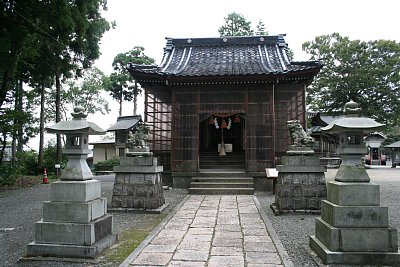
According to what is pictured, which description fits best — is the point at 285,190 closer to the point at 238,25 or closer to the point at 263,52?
the point at 263,52

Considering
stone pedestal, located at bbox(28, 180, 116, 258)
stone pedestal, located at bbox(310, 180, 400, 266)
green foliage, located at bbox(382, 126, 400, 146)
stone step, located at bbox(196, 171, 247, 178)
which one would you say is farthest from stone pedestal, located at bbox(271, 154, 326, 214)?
green foliage, located at bbox(382, 126, 400, 146)

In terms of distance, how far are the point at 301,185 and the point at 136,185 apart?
15.2ft

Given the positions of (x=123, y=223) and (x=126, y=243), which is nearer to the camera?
(x=126, y=243)

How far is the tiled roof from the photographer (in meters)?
13.4

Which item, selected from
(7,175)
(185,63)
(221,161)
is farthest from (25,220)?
(185,63)

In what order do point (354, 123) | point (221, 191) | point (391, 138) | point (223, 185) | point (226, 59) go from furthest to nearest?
point (391, 138)
point (226, 59)
point (223, 185)
point (221, 191)
point (354, 123)

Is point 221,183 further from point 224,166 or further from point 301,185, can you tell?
point 301,185

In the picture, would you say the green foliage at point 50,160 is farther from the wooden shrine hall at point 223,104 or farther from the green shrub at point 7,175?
the wooden shrine hall at point 223,104

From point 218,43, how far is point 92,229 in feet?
48.5

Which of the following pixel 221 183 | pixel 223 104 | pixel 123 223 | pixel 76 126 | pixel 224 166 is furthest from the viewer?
pixel 224 166

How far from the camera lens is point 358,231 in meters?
4.50

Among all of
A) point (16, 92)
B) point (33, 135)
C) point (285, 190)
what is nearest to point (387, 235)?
point (285, 190)

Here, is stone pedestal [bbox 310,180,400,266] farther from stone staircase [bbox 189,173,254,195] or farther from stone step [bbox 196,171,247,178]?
stone step [bbox 196,171,247,178]

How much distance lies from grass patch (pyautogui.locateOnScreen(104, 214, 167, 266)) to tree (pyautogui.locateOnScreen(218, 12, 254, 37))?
26762mm
